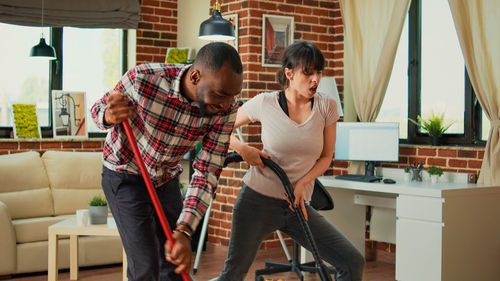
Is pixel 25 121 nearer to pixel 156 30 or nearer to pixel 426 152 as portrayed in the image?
pixel 156 30

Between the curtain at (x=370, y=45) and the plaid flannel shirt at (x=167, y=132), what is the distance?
3.53 metres

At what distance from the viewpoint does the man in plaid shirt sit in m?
2.15

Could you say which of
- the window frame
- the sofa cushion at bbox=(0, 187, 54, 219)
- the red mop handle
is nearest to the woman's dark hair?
the red mop handle

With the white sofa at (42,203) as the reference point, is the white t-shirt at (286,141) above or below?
above

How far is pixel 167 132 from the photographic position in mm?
2252

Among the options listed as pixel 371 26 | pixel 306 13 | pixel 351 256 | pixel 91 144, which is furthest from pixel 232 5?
pixel 351 256

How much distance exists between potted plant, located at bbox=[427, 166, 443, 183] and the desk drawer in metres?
0.48

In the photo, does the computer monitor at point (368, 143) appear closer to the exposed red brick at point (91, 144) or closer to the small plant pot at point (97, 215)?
the small plant pot at point (97, 215)

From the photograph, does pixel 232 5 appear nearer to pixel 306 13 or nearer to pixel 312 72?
pixel 306 13

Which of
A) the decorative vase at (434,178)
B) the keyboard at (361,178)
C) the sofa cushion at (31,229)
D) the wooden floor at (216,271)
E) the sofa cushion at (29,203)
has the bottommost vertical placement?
the wooden floor at (216,271)

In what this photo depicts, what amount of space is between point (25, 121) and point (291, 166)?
3661mm

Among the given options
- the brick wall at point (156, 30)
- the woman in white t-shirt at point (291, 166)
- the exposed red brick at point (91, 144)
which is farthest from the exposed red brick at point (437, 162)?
the exposed red brick at point (91, 144)

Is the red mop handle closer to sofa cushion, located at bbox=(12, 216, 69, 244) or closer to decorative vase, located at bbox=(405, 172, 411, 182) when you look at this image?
sofa cushion, located at bbox=(12, 216, 69, 244)

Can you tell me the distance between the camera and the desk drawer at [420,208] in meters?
4.38
